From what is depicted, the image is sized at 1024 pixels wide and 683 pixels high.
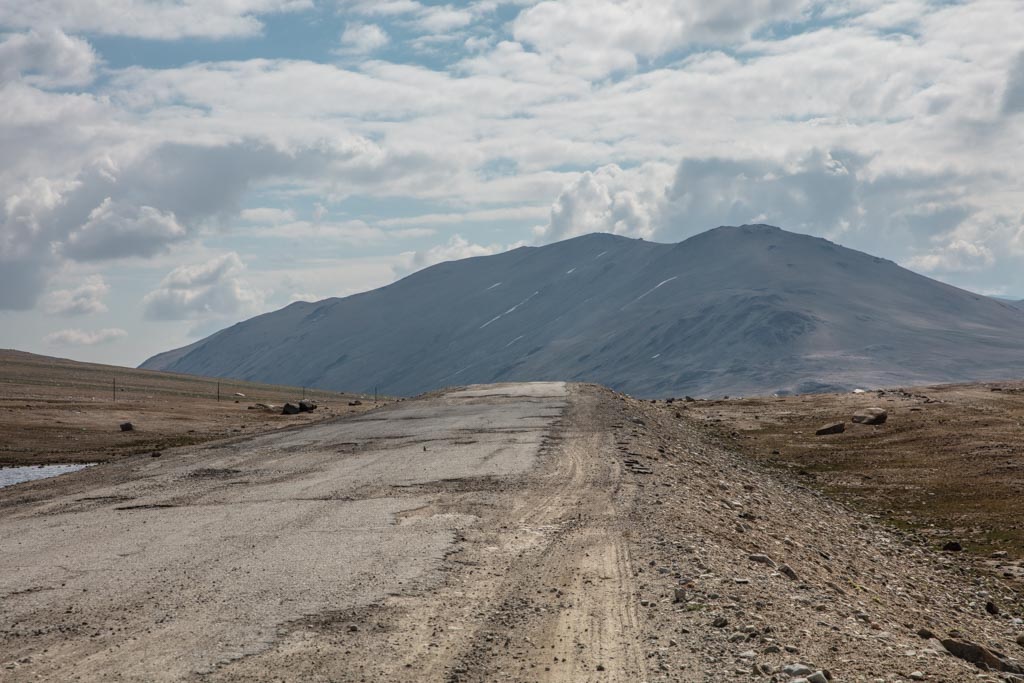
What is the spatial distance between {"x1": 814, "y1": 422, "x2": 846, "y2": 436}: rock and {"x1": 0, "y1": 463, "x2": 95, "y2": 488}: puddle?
1144 inches

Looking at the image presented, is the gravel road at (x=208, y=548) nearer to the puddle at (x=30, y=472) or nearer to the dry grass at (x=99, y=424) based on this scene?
the puddle at (x=30, y=472)

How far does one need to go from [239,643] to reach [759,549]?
8823mm

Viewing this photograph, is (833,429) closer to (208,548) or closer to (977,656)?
(977,656)

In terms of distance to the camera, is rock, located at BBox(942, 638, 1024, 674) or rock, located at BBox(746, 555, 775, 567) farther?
rock, located at BBox(746, 555, 775, 567)

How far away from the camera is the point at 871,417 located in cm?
4081

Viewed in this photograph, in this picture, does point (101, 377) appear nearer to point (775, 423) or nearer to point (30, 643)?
point (775, 423)

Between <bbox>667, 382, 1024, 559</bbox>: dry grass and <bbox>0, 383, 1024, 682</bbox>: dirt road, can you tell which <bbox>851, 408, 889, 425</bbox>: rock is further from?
<bbox>0, 383, 1024, 682</bbox>: dirt road

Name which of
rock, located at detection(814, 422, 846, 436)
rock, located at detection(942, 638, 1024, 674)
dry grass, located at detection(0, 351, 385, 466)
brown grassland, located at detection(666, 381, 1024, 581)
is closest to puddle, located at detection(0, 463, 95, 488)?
dry grass, located at detection(0, 351, 385, 466)

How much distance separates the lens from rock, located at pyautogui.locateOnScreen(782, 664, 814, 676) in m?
8.39

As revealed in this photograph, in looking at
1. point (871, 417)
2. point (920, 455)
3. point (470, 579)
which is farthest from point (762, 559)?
point (871, 417)

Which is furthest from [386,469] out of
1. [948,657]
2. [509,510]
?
[948,657]

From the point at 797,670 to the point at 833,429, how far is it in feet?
110

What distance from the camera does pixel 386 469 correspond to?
23.2 m

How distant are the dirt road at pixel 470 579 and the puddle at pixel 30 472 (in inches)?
181
